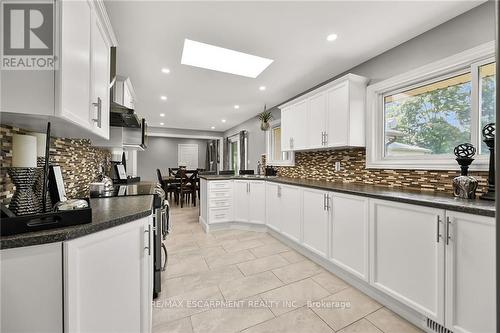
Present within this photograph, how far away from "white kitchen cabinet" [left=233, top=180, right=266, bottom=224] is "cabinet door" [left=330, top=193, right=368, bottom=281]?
147 cm

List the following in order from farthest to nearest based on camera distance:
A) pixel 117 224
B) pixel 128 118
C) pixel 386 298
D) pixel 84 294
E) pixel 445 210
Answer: pixel 128 118 < pixel 386 298 < pixel 445 210 < pixel 117 224 < pixel 84 294

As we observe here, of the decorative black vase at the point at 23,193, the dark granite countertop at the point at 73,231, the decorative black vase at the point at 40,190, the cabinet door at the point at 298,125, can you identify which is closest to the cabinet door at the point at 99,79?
the decorative black vase at the point at 40,190

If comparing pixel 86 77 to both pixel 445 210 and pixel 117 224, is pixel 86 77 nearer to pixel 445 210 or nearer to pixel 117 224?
pixel 117 224

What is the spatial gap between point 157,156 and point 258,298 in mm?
8170

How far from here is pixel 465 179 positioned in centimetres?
152

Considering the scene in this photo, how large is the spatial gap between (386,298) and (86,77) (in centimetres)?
260

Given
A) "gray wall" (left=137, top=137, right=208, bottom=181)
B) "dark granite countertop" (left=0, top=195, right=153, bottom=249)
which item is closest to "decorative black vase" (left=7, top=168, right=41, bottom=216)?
"dark granite countertop" (left=0, top=195, right=153, bottom=249)

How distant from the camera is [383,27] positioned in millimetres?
1946

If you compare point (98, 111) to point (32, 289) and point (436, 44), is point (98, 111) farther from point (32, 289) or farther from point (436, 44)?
point (436, 44)

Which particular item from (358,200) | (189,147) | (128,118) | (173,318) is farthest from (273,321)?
(189,147)

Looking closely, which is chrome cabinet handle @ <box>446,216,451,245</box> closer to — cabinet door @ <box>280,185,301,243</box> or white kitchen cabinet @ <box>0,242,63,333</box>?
cabinet door @ <box>280,185,301,243</box>

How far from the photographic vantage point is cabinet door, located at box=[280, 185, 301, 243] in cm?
270

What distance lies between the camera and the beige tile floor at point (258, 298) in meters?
1.49

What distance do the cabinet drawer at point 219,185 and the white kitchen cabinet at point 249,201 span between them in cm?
14
